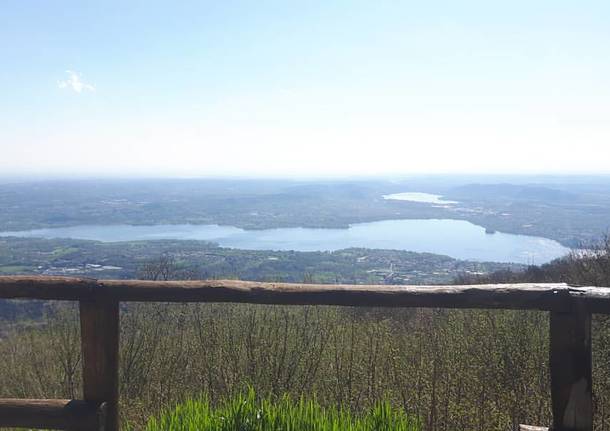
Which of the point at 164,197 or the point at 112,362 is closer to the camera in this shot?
the point at 112,362

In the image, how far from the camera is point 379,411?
7.93 feet

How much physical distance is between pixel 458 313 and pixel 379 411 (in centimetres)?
383

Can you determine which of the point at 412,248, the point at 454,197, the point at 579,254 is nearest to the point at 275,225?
the point at 412,248

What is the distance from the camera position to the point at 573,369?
218cm

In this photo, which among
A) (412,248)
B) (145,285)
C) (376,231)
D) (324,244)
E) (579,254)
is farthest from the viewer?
(376,231)

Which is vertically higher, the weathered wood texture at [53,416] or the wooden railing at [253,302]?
the wooden railing at [253,302]

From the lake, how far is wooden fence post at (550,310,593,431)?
161ft

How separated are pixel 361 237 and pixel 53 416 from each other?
77.6 meters

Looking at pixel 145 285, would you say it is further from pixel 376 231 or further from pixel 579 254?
pixel 376 231

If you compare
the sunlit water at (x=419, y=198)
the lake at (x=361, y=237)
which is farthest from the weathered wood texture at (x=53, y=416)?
the sunlit water at (x=419, y=198)

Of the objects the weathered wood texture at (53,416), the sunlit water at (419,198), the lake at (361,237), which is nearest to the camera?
the weathered wood texture at (53,416)

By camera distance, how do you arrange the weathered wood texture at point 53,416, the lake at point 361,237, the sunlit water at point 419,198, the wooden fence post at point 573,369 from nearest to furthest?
the wooden fence post at point 573,369 → the weathered wood texture at point 53,416 → the lake at point 361,237 → the sunlit water at point 419,198

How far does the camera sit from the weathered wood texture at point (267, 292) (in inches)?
88.0

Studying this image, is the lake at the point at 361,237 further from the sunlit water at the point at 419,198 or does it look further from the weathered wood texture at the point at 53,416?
the weathered wood texture at the point at 53,416
